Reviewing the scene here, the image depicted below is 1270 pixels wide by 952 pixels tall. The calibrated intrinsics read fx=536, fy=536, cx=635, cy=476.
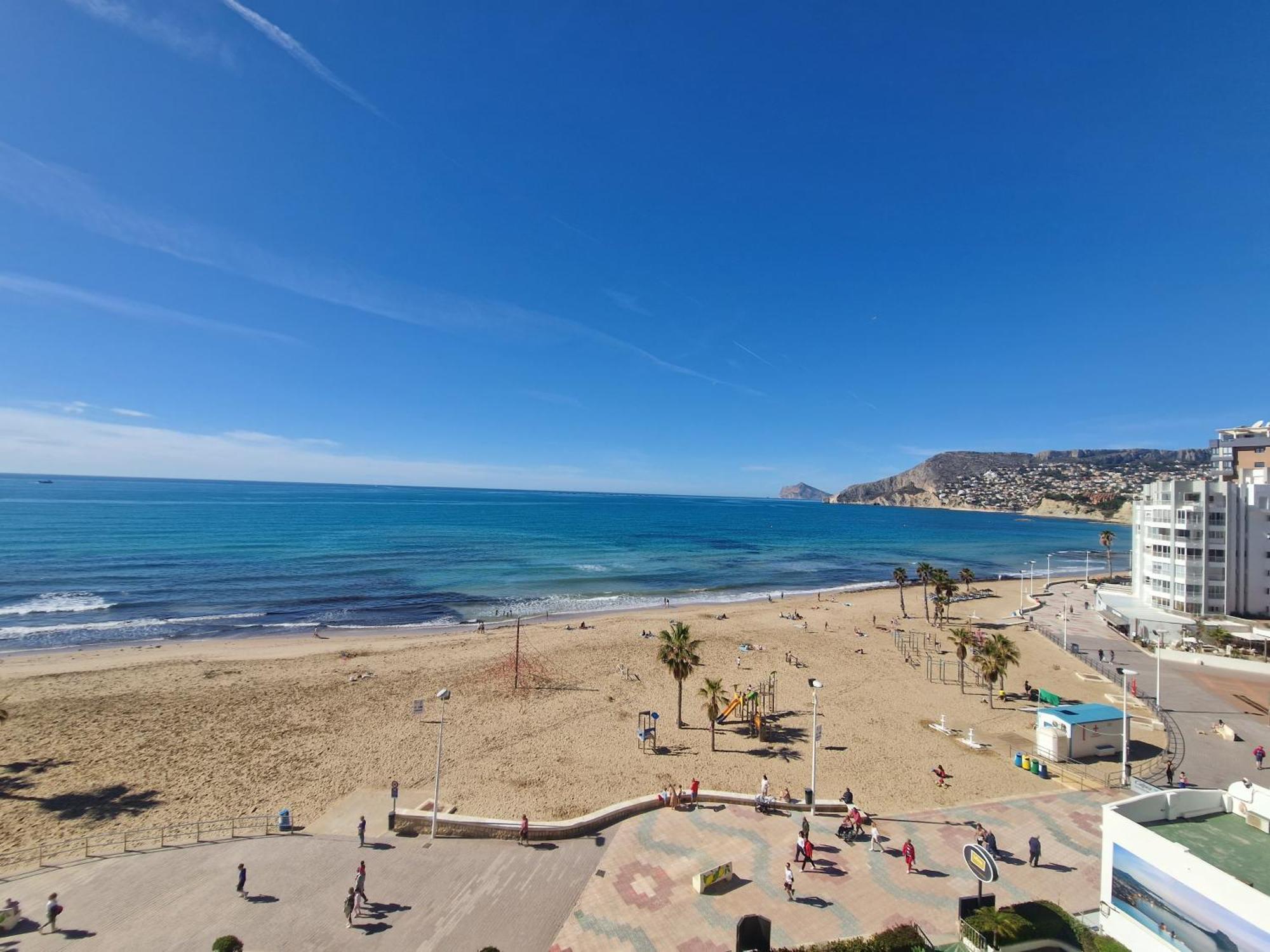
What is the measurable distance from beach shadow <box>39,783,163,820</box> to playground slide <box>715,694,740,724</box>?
71.8ft

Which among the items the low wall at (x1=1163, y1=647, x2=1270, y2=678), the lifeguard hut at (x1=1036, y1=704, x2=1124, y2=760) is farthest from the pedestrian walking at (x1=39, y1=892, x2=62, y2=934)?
the low wall at (x1=1163, y1=647, x2=1270, y2=678)

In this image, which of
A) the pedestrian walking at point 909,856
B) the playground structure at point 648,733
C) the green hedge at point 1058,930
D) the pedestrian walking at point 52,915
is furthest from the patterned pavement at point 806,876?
the pedestrian walking at point 52,915

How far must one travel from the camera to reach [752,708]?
88.2 ft

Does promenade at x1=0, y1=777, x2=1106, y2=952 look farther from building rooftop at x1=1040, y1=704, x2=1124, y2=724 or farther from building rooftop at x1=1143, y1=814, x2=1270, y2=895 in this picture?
building rooftop at x1=1040, y1=704, x2=1124, y2=724

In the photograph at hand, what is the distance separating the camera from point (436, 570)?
70.6m

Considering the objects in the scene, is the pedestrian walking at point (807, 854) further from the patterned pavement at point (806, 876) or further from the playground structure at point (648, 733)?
the playground structure at point (648, 733)

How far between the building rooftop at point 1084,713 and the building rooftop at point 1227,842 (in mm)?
11620

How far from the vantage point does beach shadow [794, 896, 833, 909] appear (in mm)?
13133

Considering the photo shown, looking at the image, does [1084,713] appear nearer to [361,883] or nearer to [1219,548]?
[361,883]

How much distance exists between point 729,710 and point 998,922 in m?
15.8

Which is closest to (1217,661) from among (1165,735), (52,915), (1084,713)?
(1165,735)

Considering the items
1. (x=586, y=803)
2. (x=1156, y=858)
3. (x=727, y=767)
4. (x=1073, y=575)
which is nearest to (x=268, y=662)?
(x=586, y=803)

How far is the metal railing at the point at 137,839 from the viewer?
50.5ft

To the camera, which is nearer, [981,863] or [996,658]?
[981,863]
